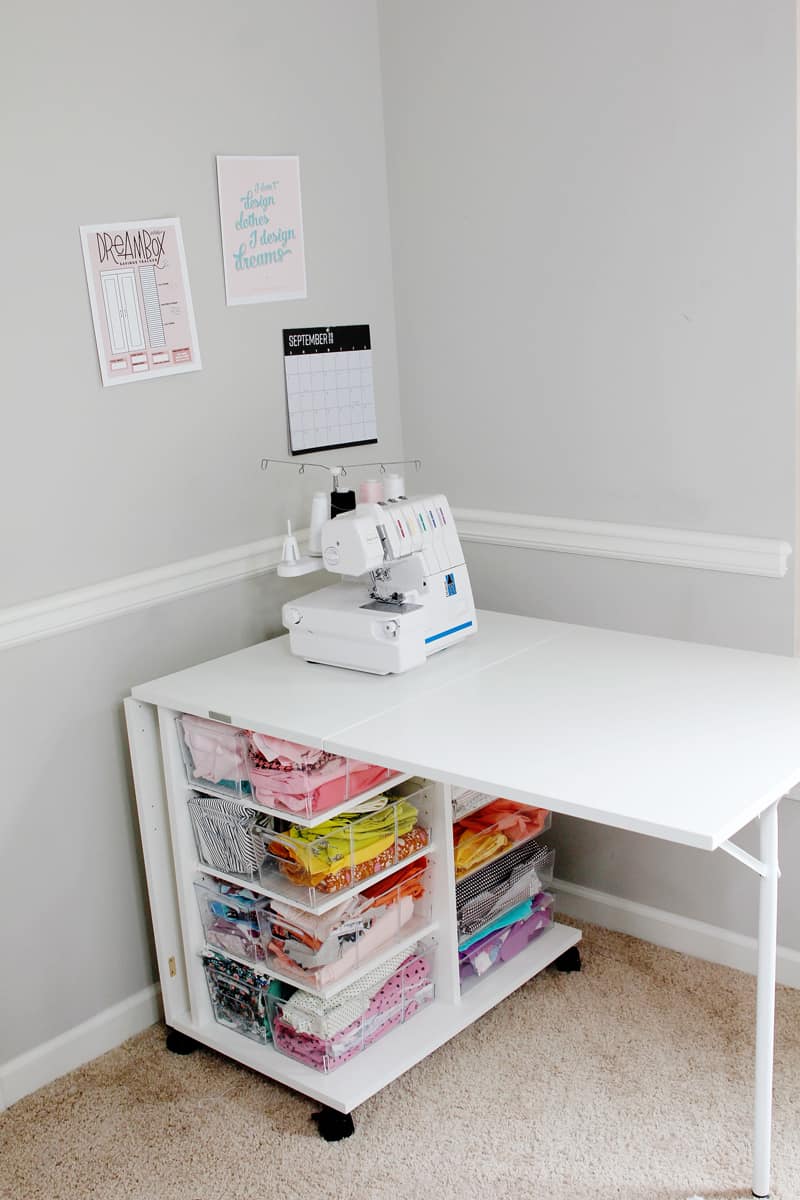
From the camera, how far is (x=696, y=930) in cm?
248

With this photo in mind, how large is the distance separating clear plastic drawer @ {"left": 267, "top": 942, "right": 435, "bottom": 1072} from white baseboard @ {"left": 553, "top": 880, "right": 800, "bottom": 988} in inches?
21.1

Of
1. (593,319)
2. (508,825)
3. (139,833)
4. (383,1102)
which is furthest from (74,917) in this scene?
(593,319)

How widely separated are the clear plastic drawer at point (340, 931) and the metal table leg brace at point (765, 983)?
2.20 feet

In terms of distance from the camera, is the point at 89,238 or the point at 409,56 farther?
the point at 409,56

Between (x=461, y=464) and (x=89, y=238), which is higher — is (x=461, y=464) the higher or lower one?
the lower one

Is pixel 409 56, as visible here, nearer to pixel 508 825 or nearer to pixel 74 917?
pixel 508 825

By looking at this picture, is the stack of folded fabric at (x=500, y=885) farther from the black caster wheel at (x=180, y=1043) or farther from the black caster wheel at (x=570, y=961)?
the black caster wheel at (x=180, y=1043)

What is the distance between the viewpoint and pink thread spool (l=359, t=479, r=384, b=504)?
2.16m

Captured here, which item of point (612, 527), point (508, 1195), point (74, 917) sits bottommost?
point (508, 1195)

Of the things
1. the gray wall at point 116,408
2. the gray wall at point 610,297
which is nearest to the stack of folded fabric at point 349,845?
the gray wall at point 116,408

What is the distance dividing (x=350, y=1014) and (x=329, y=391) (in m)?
1.27

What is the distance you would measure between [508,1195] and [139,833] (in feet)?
3.11

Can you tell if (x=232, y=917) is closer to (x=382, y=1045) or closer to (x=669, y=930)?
(x=382, y=1045)

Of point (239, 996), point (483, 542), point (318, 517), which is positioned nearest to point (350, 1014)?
point (239, 996)
